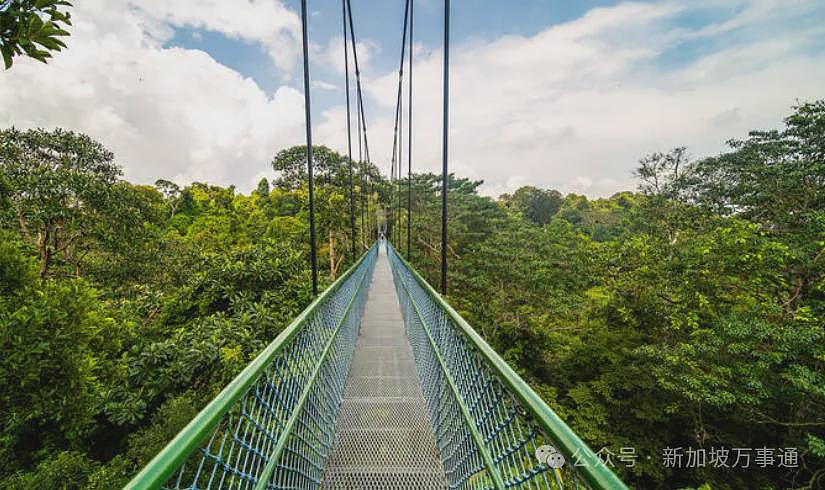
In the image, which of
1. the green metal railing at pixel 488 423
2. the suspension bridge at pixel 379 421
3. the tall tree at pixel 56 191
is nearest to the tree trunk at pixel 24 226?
the tall tree at pixel 56 191

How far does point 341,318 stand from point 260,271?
3714 millimetres

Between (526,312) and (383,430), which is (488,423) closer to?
(383,430)

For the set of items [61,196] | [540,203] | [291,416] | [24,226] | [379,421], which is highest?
[540,203]

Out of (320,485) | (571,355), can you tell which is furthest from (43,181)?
(571,355)

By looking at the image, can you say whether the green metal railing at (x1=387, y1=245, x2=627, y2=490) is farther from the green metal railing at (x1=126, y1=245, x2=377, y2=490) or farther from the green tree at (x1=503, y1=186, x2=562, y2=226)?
the green tree at (x1=503, y1=186, x2=562, y2=226)

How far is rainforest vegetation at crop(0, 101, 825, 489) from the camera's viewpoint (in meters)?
3.55

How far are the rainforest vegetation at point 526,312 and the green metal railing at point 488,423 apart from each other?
2.77 metres

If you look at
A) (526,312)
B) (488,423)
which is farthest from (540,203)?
(488,423)

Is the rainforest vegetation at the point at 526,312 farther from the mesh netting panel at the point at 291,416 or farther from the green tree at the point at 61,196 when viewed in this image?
the mesh netting panel at the point at 291,416

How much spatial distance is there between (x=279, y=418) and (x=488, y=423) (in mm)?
826

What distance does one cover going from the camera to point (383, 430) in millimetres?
2037

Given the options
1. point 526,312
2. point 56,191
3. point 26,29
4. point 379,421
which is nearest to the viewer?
point 26,29

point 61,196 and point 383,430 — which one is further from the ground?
point 61,196

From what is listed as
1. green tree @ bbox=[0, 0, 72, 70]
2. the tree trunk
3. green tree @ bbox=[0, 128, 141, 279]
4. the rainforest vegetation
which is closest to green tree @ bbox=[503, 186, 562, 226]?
the rainforest vegetation
